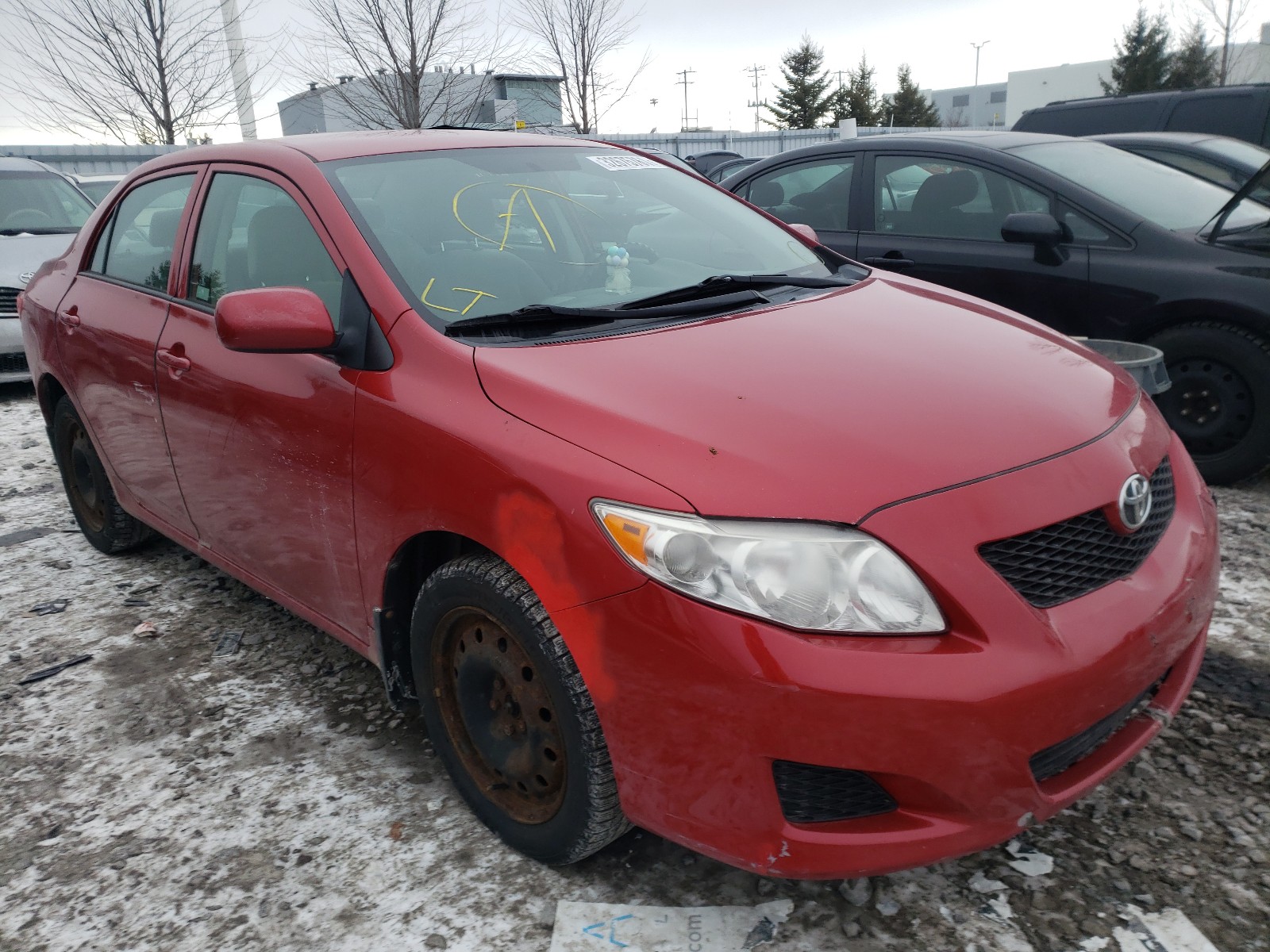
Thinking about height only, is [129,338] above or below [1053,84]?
below

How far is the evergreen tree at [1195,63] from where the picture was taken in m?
36.2

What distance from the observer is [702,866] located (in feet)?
7.41

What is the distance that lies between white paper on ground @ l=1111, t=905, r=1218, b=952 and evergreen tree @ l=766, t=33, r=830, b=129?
54.4 meters

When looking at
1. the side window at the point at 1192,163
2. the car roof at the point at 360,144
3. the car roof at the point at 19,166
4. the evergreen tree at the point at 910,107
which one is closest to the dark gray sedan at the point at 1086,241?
the side window at the point at 1192,163

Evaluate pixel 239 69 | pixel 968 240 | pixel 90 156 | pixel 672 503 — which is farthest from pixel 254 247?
pixel 90 156

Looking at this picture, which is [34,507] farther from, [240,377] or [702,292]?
[702,292]

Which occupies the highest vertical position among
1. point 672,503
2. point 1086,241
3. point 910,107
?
point 910,107

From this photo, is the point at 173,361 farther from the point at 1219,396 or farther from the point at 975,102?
the point at 975,102

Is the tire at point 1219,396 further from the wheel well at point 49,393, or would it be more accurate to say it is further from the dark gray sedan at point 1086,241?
the wheel well at point 49,393

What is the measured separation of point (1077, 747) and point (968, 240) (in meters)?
3.77

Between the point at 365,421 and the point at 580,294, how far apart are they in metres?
0.64

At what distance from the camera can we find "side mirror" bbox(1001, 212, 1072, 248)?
15.0 feet

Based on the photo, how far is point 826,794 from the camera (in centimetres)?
175

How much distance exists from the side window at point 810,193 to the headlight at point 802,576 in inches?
166
